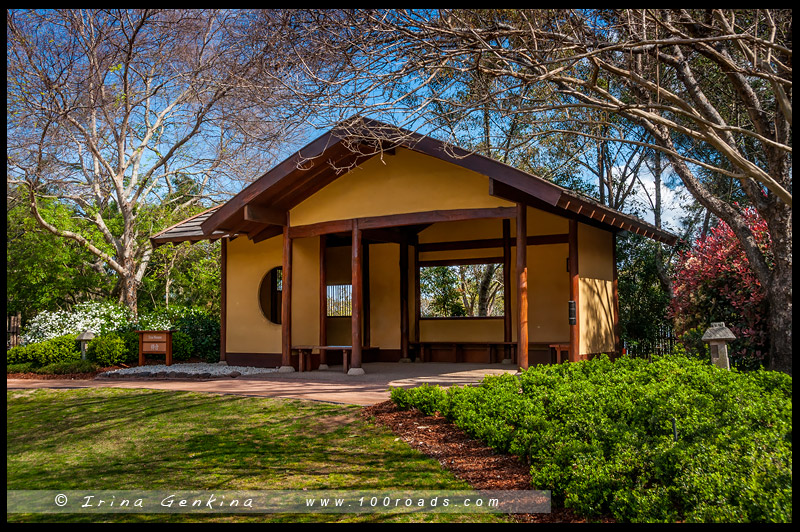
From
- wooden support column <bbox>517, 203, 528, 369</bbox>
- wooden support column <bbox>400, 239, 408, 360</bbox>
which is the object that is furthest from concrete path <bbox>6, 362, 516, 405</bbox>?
wooden support column <bbox>400, 239, 408, 360</bbox>

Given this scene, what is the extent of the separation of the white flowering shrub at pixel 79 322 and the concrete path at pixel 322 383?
3.90 metres

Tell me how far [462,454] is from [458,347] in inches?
360

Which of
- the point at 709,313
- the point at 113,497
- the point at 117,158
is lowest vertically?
the point at 113,497

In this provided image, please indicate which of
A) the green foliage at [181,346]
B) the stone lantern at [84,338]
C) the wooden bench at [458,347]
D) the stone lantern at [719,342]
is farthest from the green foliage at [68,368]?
the stone lantern at [719,342]

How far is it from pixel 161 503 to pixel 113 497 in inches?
21.1

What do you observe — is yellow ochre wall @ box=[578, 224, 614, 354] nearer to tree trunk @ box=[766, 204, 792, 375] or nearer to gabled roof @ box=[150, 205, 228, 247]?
tree trunk @ box=[766, 204, 792, 375]

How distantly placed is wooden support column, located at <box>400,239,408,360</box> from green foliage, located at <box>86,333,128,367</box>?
6.27 metres

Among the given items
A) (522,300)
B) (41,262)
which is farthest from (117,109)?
(522,300)

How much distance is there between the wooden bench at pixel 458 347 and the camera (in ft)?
48.0

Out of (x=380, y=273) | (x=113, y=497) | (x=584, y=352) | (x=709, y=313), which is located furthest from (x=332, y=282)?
(x=113, y=497)

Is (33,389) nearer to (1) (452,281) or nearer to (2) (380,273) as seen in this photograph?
(2) (380,273)

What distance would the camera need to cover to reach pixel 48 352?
14.8 m

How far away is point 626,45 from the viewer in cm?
621

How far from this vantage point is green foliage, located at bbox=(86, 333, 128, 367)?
47.8ft
